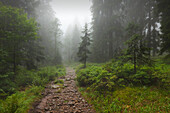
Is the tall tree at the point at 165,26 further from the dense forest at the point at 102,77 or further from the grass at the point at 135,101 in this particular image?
the grass at the point at 135,101

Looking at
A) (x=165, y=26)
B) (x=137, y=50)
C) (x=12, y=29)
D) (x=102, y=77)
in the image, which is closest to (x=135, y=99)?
(x=102, y=77)

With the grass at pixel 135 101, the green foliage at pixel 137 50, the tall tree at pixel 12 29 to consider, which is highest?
the tall tree at pixel 12 29

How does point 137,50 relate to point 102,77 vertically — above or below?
above

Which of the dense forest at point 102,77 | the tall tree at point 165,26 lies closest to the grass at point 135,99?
the dense forest at point 102,77

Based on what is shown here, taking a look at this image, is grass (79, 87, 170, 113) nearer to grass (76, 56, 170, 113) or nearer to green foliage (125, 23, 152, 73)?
grass (76, 56, 170, 113)

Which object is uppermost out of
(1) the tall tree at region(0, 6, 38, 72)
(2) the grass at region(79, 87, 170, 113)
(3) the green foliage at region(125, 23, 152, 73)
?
(1) the tall tree at region(0, 6, 38, 72)

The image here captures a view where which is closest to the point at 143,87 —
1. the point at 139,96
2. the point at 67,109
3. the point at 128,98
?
the point at 139,96

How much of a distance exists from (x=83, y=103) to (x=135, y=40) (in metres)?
5.48

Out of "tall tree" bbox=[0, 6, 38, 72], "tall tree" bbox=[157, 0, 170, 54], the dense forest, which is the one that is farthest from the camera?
"tall tree" bbox=[157, 0, 170, 54]

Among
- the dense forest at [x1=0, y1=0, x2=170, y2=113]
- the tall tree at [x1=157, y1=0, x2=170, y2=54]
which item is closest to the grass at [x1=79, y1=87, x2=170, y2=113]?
the dense forest at [x1=0, y1=0, x2=170, y2=113]

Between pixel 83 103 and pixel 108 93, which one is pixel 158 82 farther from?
pixel 83 103

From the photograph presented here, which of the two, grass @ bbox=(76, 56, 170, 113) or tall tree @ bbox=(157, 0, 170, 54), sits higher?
tall tree @ bbox=(157, 0, 170, 54)

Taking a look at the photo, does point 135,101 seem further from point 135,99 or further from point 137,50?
point 137,50

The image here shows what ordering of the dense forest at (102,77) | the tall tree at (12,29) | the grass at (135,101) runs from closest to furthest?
the grass at (135,101)
the dense forest at (102,77)
the tall tree at (12,29)
